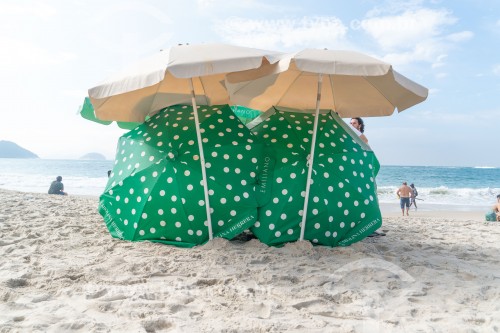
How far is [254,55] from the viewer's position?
3684mm

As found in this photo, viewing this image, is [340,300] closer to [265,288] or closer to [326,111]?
[265,288]

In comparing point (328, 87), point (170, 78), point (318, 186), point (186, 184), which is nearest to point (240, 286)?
point (186, 184)

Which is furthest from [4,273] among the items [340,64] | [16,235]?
[340,64]

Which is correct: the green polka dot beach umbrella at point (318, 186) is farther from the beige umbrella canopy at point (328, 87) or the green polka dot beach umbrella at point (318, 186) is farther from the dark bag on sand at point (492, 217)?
the dark bag on sand at point (492, 217)

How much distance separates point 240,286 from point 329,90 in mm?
3220

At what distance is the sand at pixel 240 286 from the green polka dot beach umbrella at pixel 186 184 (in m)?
0.23

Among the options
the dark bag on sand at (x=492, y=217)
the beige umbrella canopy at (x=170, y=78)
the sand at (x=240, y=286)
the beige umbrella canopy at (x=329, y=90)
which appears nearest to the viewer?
the sand at (x=240, y=286)

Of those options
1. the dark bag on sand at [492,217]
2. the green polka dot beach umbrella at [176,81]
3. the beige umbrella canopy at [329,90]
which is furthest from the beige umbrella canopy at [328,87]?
the dark bag on sand at [492,217]

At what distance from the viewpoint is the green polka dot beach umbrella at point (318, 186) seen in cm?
434

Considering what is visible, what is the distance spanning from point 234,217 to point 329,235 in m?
1.11

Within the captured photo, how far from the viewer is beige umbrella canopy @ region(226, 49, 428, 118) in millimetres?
4062

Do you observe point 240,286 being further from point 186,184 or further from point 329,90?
point 329,90

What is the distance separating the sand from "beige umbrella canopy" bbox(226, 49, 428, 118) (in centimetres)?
184

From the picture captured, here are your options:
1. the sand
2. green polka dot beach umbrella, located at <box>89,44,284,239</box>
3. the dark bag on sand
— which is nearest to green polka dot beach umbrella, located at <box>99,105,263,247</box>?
green polka dot beach umbrella, located at <box>89,44,284,239</box>
